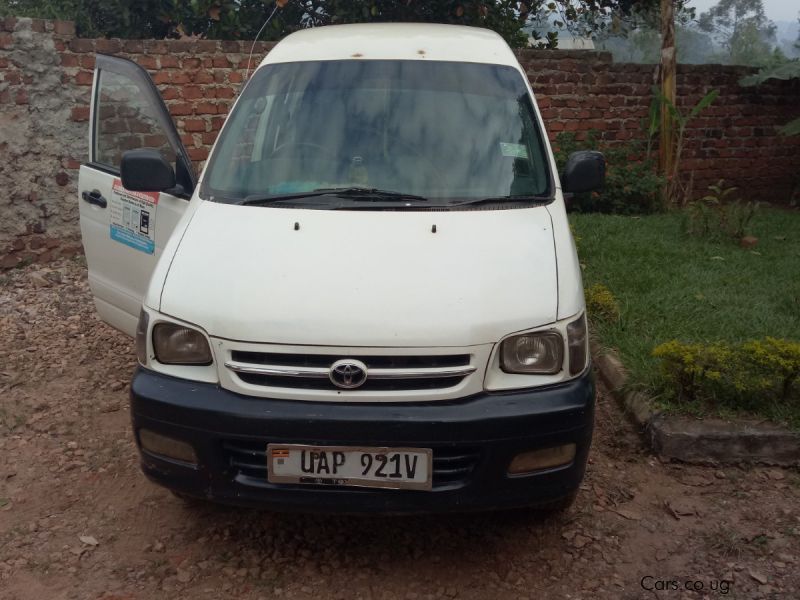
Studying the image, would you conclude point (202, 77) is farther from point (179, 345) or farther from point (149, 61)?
point (179, 345)

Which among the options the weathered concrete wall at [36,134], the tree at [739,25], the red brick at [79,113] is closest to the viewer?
the weathered concrete wall at [36,134]

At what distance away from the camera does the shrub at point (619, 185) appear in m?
8.69

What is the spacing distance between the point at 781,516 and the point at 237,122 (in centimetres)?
294

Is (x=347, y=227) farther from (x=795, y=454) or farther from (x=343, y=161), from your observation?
(x=795, y=454)

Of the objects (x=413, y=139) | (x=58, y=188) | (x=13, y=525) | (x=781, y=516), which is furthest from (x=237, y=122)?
(x=58, y=188)

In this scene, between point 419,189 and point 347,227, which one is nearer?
point 347,227

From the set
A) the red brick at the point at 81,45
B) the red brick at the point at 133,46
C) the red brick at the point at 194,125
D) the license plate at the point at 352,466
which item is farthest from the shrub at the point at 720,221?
the red brick at the point at 81,45

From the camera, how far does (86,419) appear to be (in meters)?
4.44

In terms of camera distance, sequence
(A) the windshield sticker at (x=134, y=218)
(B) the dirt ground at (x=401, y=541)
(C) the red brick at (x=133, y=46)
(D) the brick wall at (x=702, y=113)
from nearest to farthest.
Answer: (B) the dirt ground at (x=401, y=541), (A) the windshield sticker at (x=134, y=218), (C) the red brick at (x=133, y=46), (D) the brick wall at (x=702, y=113)

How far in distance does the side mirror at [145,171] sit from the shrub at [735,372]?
7.95 feet

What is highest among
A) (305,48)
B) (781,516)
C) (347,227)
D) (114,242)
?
(305,48)

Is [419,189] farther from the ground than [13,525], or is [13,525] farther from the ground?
[419,189]

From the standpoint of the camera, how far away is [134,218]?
14.1 ft

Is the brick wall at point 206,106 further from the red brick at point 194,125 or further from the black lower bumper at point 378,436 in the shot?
the black lower bumper at point 378,436
